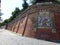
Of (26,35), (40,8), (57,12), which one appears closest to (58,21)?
(57,12)

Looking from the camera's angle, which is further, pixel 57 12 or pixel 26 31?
pixel 26 31

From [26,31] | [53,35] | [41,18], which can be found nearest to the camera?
[53,35]

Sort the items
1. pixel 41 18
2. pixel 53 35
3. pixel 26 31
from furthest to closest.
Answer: pixel 26 31, pixel 41 18, pixel 53 35

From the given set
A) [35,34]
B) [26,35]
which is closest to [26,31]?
[26,35]

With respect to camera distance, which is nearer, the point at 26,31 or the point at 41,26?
the point at 41,26

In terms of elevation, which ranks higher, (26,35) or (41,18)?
(41,18)

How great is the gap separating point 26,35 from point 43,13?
382 centimetres

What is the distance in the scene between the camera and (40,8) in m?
25.0

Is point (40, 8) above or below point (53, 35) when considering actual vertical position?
above

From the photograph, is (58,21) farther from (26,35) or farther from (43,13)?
(26,35)

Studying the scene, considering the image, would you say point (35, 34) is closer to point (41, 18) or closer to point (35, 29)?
point (35, 29)

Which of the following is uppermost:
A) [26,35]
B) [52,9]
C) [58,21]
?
[52,9]

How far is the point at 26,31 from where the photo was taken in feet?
86.8

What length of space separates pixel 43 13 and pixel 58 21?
2181mm
